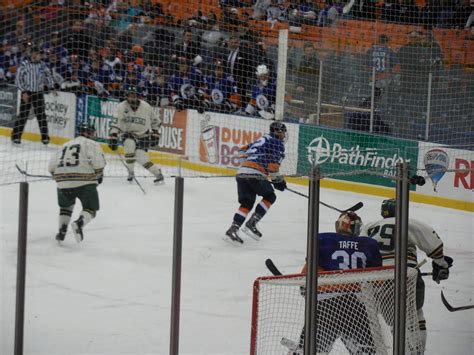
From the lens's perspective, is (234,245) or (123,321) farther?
(234,245)

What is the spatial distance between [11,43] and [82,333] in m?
8.74

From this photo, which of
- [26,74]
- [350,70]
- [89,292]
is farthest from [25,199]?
[26,74]

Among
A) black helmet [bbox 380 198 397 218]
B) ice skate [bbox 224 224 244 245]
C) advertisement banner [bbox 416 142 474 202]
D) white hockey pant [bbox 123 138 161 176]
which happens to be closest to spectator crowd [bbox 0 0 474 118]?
white hockey pant [bbox 123 138 161 176]

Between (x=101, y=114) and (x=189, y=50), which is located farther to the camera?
(x=101, y=114)

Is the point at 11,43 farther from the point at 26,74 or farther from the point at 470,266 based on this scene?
the point at 470,266

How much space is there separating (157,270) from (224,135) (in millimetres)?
4097

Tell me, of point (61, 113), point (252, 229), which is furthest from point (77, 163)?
point (61, 113)

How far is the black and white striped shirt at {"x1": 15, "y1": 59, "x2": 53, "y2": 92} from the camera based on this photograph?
13008 mm

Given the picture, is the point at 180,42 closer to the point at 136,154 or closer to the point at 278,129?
the point at 136,154

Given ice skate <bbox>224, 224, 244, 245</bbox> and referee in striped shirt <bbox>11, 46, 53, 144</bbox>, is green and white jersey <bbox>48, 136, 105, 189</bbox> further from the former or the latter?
referee in striped shirt <bbox>11, 46, 53, 144</bbox>

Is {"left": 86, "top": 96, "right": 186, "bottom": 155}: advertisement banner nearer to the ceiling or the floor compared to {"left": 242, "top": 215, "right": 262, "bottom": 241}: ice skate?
nearer to the ceiling

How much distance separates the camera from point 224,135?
11.5m

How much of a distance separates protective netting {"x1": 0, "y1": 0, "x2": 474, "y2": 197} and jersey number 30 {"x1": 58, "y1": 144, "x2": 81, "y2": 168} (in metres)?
1.99

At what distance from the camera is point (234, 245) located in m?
8.36
